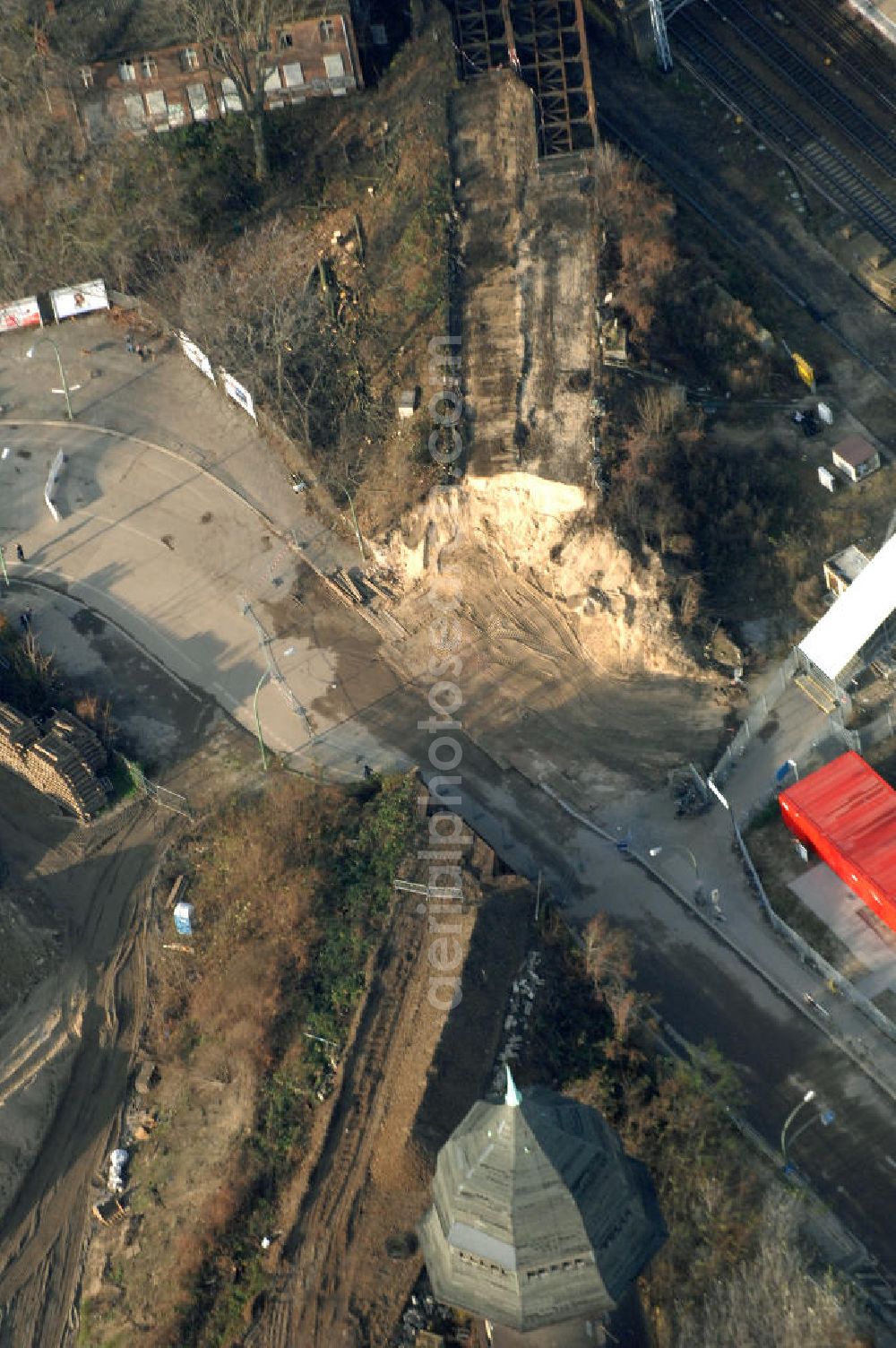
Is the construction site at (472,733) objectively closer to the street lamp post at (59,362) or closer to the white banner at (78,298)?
the street lamp post at (59,362)

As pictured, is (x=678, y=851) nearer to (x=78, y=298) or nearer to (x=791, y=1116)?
(x=791, y=1116)

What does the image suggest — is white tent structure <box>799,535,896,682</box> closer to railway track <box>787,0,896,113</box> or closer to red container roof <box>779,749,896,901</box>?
red container roof <box>779,749,896,901</box>

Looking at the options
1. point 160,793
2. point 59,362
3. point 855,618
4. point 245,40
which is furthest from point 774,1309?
point 245,40

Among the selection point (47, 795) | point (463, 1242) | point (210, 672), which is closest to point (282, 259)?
point (210, 672)

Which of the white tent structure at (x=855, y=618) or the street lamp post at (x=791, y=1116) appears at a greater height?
the white tent structure at (x=855, y=618)

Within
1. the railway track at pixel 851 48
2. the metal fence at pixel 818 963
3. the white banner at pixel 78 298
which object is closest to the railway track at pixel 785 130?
the railway track at pixel 851 48
